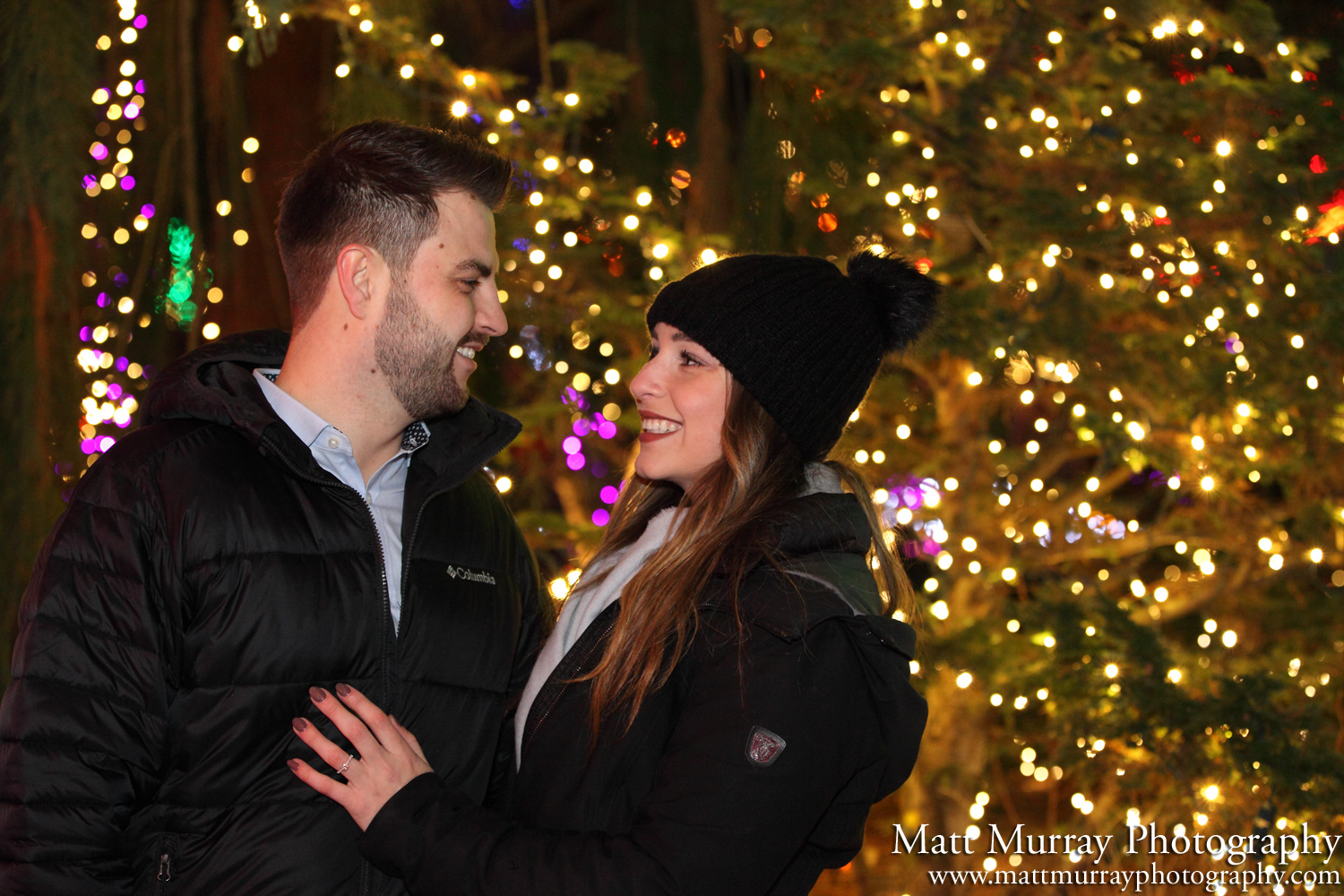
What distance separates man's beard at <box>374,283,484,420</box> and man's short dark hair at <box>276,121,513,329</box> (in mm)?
56

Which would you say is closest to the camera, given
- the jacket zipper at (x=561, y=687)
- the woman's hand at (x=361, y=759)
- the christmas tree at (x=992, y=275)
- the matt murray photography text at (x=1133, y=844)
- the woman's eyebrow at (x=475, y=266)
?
the woman's hand at (x=361, y=759)

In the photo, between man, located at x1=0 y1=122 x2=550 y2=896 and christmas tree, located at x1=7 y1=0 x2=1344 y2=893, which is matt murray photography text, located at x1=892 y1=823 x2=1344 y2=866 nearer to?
christmas tree, located at x1=7 y1=0 x2=1344 y2=893

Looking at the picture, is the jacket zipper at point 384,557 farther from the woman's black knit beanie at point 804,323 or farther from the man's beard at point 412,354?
the woman's black knit beanie at point 804,323

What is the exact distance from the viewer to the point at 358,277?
1.62m

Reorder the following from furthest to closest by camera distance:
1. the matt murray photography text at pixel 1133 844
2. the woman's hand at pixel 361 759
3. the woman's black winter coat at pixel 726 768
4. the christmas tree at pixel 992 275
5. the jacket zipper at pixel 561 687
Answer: the matt murray photography text at pixel 1133 844, the christmas tree at pixel 992 275, the jacket zipper at pixel 561 687, the woman's hand at pixel 361 759, the woman's black winter coat at pixel 726 768

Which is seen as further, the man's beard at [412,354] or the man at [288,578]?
the man's beard at [412,354]

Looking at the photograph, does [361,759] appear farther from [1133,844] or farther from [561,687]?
[1133,844]

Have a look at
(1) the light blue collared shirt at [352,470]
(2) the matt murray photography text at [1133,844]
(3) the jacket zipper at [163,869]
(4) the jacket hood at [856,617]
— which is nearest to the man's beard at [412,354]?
(1) the light blue collared shirt at [352,470]

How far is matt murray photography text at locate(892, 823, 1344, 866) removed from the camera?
2.71 meters

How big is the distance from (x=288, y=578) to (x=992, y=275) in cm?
246

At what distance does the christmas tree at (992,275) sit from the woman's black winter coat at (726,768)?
2.32 feet

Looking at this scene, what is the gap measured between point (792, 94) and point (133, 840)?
6.90ft

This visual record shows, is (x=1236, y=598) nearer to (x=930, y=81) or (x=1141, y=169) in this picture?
(x=1141, y=169)

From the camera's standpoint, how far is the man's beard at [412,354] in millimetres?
1605
